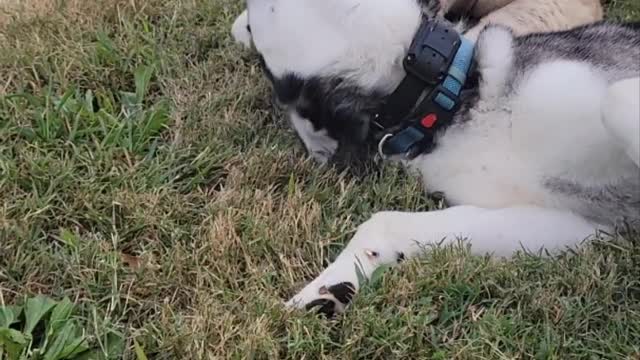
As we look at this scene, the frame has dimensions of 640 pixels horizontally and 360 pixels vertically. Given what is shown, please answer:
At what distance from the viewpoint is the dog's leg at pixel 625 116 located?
2.62 meters

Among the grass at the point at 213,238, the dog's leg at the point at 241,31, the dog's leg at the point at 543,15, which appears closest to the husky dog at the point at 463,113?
the grass at the point at 213,238

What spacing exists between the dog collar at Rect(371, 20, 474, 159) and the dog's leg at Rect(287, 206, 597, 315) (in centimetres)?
21

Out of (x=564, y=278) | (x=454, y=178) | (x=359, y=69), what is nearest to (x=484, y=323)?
(x=564, y=278)

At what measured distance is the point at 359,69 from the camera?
9.30 feet

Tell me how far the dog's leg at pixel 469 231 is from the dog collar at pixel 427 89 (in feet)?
0.69

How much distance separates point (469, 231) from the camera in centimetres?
A: 282

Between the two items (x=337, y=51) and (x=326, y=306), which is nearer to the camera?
(x=326, y=306)

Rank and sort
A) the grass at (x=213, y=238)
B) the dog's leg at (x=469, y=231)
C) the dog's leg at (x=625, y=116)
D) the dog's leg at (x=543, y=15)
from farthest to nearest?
the dog's leg at (x=543, y=15) → the dog's leg at (x=469, y=231) → the dog's leg at (x=625, y=116) → the grass at (x=213, y=238)

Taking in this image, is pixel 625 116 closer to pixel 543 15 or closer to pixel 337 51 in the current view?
pixel 337 51

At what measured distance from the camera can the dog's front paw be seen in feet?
8.42

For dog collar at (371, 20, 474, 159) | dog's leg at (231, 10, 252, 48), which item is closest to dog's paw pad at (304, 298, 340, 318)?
dog collar at (371, 20, 474, 159)

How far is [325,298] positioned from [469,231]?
0.47 m

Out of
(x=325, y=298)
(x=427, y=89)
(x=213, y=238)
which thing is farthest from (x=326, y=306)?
(x=427, y=89)

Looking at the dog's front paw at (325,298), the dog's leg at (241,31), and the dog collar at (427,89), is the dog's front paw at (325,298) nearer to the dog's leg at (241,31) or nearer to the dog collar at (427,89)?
the dog collar at (427,89)
